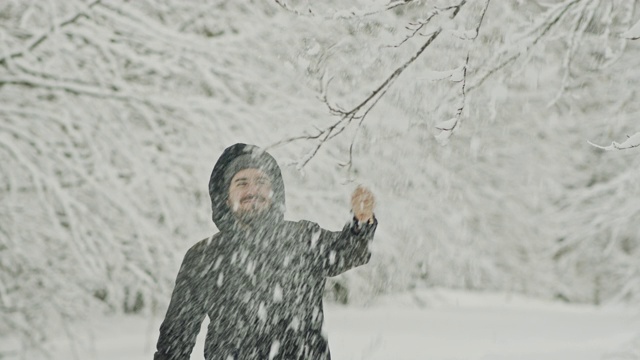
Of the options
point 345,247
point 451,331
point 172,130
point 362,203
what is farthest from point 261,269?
point 451,331

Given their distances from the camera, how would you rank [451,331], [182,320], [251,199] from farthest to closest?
[451,331] < [251,199] < [182,320]

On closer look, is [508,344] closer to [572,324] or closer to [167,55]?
[572,324]

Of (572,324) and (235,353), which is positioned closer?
→ (235,353)

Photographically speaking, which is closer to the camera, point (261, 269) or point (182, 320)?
point (182, 320)

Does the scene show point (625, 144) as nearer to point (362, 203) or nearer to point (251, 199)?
point (362, 203)

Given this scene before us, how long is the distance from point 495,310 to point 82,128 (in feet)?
27.3

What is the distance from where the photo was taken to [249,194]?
9.96 feet

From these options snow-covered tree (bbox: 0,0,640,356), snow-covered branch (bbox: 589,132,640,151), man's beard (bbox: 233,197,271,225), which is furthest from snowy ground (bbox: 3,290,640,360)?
snow-covered branch (bbox: 589,132,640,151)

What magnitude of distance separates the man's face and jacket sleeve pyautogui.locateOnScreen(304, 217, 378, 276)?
0.23 metres

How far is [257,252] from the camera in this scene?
3100 mm

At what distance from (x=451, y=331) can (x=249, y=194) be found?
26.6 ft

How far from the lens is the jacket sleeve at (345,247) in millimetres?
3053

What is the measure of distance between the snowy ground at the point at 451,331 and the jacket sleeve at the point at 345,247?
4.23m

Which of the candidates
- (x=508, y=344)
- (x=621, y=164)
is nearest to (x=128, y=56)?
(x=508, y=344)
